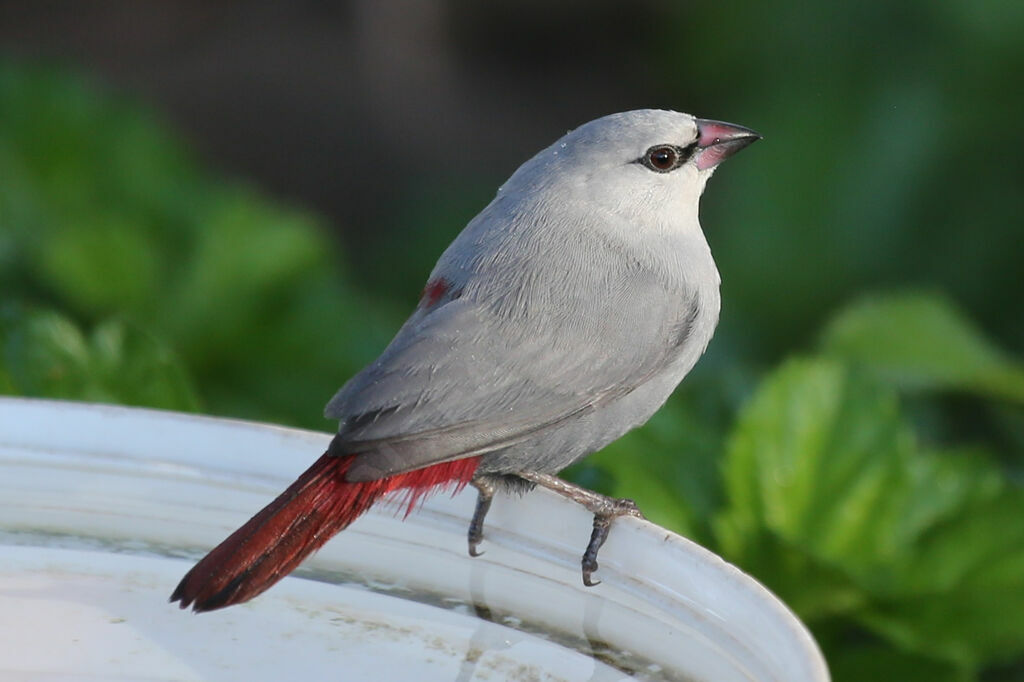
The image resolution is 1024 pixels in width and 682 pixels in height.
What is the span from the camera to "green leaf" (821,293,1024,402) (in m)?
3.19

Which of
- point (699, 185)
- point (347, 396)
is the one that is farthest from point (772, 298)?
point (347, 396)

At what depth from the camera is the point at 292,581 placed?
1828 millimetres

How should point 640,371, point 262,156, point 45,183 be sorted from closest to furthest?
point 640,371 < point 45,183 < point 262,156

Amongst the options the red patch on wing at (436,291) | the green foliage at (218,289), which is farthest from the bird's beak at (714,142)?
the green foliage at (218,289)

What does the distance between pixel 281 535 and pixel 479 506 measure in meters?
0.29

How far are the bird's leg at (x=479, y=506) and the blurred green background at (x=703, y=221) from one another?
9.4 inches

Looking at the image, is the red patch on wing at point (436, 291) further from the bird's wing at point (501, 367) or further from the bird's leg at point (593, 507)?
the bird's leg at point (593, 507)

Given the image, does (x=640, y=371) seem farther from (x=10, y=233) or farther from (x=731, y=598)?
(x=10, y=233)

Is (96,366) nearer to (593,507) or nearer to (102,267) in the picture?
(593,507)

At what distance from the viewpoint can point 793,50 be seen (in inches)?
216

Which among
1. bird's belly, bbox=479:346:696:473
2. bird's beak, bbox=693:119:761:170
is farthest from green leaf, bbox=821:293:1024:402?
bird's belly, bbox=479:346:696:473

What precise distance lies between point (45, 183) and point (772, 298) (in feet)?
7.03

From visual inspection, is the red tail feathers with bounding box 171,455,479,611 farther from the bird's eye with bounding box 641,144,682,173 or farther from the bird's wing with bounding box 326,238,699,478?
the bird's eye with bounding box 641,144,682,173

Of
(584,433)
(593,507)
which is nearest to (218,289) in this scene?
(584,433)
